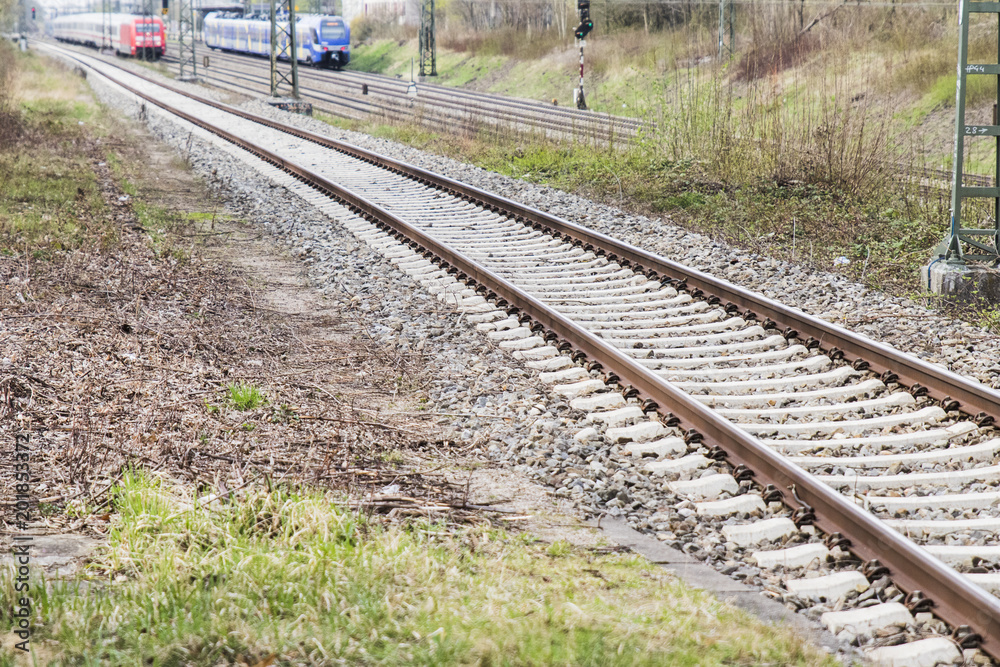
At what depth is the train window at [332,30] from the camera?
51.1m

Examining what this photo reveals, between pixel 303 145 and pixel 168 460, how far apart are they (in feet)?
55.6

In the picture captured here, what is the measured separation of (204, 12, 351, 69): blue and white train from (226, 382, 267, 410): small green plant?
46.2 m

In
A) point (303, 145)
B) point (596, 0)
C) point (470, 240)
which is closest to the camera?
Answer: point (470, 240)

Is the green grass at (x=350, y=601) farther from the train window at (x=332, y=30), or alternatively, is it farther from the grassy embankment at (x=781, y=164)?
the train window at (x=332, y=30)

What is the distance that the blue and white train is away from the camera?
51.4 meters

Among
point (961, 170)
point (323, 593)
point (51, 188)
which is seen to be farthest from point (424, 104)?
point (323, 593)

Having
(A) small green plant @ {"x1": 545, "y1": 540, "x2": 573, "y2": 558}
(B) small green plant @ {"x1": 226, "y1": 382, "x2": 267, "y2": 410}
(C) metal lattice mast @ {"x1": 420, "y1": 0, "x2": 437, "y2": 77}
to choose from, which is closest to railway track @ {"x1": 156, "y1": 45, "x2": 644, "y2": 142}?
(C) metal lattice mast @ {"x1": 420, "y1": 0, "x2": 437, "y2": 77}

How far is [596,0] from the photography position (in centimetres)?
4591

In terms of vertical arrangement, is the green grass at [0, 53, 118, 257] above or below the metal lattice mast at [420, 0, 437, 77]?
below

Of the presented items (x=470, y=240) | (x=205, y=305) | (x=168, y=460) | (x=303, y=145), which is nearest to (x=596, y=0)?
(x=303, y=145)

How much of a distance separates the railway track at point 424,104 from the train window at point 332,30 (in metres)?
1.97

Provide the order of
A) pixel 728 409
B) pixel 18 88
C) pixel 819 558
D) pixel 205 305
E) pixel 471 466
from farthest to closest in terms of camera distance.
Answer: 1. pixel 18 88
2. pixel 205 305
3. pixel 728 409
4. pixel 471 466
5. pixel 819 558

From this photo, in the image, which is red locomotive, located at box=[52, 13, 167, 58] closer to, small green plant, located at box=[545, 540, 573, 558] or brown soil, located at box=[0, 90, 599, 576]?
brown soil, located at box=[0, 90, 599, 576]

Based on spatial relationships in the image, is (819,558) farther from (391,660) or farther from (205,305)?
(205,305)
